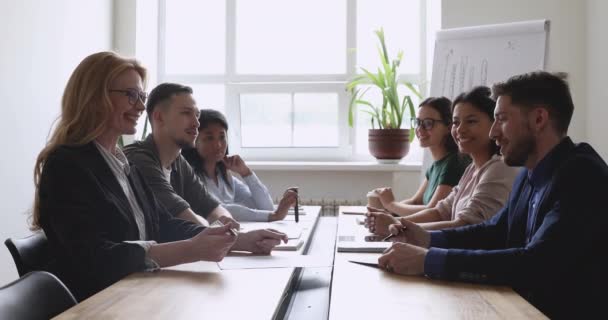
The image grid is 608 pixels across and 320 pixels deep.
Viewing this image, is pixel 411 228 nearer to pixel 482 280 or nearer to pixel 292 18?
pixel 482 280

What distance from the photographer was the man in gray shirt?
2.40 meters

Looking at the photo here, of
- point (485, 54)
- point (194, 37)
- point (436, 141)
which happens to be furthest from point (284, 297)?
point (194, 37)

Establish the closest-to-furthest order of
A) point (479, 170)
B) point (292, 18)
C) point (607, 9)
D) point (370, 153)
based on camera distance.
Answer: point (479, 170), point (607, 9), point (370, 153), point (292, 18)

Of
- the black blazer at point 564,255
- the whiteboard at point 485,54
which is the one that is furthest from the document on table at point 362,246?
the whiteboard at point 485,54

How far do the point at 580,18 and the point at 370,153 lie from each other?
181 centimetres

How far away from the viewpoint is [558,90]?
5.66 ft

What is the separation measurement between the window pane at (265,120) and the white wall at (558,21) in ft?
5.14

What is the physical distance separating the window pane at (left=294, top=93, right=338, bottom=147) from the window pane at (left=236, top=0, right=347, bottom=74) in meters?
0.24

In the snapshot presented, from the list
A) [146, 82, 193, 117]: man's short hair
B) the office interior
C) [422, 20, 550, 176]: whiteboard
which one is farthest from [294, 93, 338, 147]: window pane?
[146, 82, 193, 117]: man's short hair

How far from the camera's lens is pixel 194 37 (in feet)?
16.8

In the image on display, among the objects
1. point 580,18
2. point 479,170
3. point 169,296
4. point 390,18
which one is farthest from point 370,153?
point 169,296

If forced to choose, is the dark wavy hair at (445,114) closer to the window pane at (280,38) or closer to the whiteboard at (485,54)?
the whiteboard at (485,54)

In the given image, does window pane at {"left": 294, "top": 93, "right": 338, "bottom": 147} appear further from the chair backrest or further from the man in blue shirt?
the chair backrest

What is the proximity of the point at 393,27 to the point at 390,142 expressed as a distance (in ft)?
3.62
